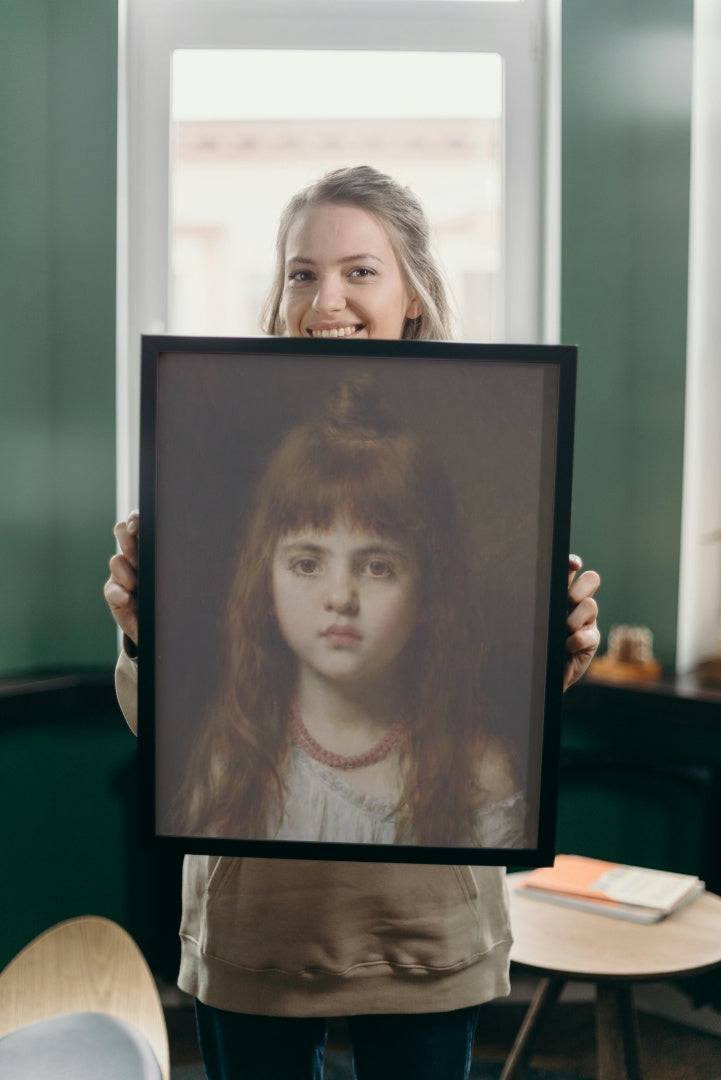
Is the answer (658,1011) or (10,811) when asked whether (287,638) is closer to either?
(10,811)

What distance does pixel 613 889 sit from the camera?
1.90m

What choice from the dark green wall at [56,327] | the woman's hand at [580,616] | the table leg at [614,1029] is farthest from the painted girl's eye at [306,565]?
the dark green wall at [56,327]

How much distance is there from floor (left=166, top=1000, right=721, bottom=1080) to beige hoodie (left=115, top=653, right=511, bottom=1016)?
1.50 metres

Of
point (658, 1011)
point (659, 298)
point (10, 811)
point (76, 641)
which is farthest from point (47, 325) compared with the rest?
point (658, 1011)

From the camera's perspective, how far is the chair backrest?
83 centimetres

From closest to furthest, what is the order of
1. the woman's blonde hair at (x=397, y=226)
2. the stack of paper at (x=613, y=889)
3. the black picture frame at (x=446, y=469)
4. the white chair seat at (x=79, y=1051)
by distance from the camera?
1. the white chair seat at (x=79, y=1051)
2. the black picture frame at (x=446, y=469)
3. the woman's blonde hair at (x=397, y=226)
4. the stack of paper at (x=613, y=889)

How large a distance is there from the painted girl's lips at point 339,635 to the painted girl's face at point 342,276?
339 mm

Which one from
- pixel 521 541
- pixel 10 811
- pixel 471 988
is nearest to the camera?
pixel 521 541

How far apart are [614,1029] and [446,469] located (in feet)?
3.99

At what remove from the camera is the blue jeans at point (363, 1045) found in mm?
1053

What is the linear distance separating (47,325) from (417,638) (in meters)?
1.88

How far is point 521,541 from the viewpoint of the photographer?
3.08 ft

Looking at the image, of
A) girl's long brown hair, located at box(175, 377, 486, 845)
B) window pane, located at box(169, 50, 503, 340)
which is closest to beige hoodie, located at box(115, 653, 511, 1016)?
girl's long brown hair, located at box(175, 377, 486, 845)

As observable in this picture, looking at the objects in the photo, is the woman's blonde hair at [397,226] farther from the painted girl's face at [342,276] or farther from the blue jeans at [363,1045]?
the blue jeans at [363,1045]
